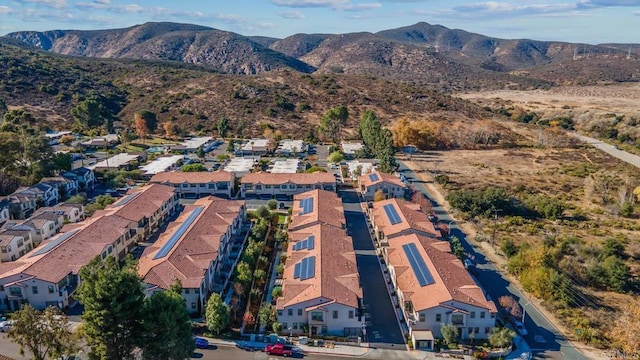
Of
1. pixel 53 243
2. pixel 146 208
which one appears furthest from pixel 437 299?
pixel 146 208

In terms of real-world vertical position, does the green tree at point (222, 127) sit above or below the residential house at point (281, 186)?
above

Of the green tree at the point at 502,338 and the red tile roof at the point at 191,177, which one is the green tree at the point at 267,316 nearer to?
the green tree at the point at 502,338

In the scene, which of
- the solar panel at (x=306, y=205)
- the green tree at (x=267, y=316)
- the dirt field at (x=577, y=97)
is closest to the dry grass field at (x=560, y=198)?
the solar panel at (x=306, y=205)

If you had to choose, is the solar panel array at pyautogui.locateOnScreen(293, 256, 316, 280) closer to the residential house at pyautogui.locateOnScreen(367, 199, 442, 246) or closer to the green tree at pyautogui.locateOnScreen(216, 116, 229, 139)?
the residential house at pyautogui.locateOnScreen(367, 199, 442, 246)

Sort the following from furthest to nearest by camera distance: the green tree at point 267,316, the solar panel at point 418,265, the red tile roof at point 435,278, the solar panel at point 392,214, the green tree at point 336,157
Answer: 1. the green tree at point 336,157
2. the solar panel at point 392,214
3. the solar panel at point 418,265
4. the green tree at point 267,316
5. the red tile roof at point 435,278

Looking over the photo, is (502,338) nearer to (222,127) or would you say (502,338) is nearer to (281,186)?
(281,186)

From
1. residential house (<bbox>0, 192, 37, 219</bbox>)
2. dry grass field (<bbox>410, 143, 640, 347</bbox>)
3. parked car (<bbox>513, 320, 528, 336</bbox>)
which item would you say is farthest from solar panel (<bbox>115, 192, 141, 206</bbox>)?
parked car (<bbox>513, 320, 528, 336</bbox>)
